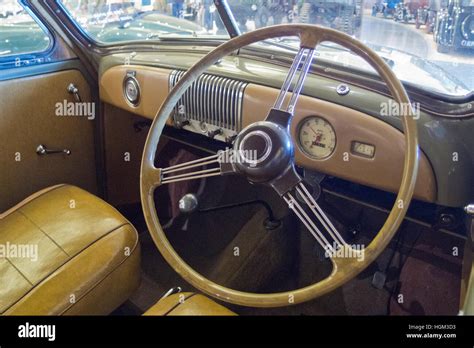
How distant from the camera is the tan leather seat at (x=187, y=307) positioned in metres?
1.21

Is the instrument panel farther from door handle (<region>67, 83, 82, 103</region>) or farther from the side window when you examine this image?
the side window

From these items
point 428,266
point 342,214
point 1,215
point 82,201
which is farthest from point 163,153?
point 428,266

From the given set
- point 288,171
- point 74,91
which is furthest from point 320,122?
point 74,91

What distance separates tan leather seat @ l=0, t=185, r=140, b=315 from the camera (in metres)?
1.33

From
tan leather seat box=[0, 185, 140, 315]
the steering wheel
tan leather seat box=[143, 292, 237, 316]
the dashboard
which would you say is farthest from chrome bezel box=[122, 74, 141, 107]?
tan leather seat box=[143, 292, 237, 316]

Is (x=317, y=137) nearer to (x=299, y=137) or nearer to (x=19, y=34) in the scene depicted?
(x=299, y=137)

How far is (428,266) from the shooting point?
168 centimetres

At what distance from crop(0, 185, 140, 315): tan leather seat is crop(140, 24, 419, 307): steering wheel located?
0.33 metres

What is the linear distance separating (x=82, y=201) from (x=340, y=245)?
102 cm

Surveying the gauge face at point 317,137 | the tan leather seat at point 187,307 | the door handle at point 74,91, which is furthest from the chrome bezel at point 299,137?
the door handle at point 74,91

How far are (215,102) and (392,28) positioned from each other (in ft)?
2.03

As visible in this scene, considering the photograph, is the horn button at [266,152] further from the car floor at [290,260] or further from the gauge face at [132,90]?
the gauge face at [132,90]

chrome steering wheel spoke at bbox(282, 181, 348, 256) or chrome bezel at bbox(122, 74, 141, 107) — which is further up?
chrome bezel at bbox(122, 74, 141, 107)
